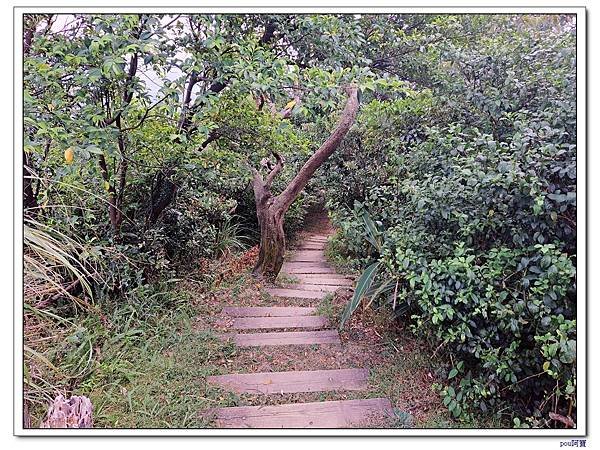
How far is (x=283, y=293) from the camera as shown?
284cm

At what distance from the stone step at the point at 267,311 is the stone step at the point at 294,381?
2.02 ft

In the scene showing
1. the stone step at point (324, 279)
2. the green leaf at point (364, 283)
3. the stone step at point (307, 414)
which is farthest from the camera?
the stone step at point (324, 279)

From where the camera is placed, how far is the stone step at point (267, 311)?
2.50m

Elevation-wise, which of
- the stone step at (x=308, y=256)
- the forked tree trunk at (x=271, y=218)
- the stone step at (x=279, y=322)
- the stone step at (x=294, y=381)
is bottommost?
the stone step at (x=294, y=381)

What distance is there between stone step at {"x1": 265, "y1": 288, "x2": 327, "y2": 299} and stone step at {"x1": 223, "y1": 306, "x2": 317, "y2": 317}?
0.16 m

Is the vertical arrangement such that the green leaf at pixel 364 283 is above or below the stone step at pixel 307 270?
above

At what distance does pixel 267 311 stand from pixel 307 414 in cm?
99

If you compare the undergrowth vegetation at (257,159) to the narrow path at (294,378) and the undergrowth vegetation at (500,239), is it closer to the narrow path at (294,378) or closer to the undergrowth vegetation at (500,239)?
the undergrowth vegetation at (500,239)

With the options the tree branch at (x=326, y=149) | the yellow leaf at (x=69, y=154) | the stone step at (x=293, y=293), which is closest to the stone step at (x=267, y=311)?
the stone step at (x=293, y=293)

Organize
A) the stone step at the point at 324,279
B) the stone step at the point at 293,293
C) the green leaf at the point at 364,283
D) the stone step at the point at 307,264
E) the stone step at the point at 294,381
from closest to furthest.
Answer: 1. the stone step at the point at 294,381
2. the green leaf at the point at 364,283
3. the stone step at the point at 293,293
4. the stone step at the point at 324,279
5. the stone step at the point at 307,264

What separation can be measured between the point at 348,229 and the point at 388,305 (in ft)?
2.49

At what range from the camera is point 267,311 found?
2.56 meters
